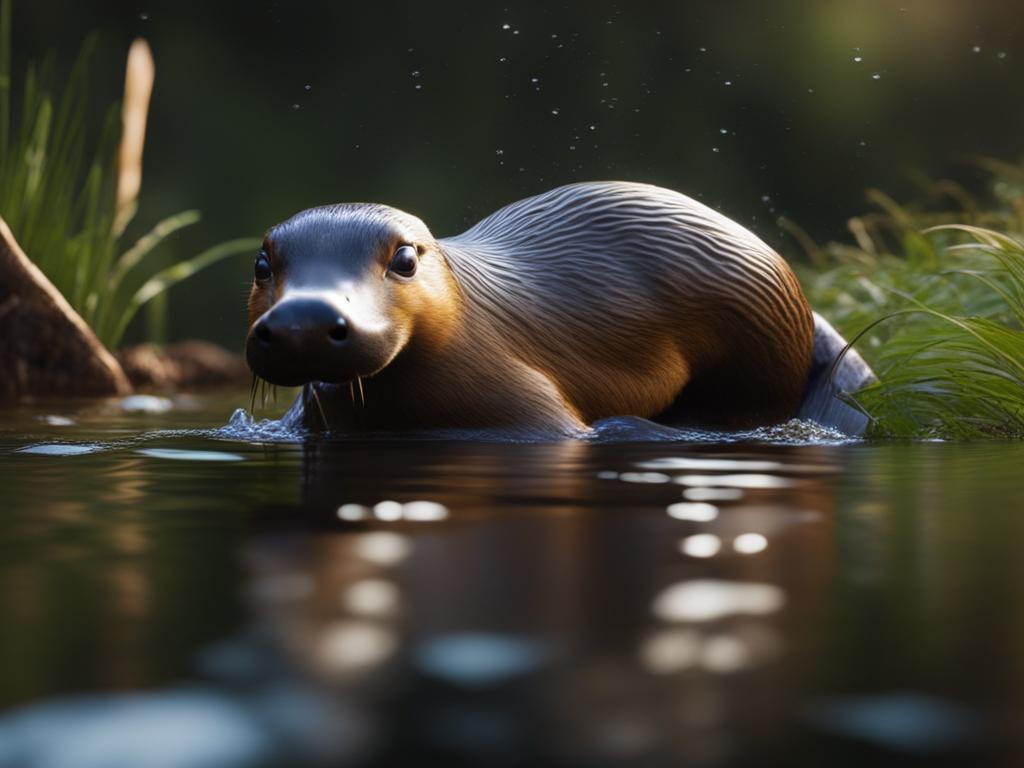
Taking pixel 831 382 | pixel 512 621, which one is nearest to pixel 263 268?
pixel 831 382

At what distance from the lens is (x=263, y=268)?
158 inches

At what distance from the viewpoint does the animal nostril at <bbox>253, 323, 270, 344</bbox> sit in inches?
135

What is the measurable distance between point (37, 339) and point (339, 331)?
10.6ft

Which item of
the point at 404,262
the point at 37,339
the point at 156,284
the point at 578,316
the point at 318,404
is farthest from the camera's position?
the point at 156,284

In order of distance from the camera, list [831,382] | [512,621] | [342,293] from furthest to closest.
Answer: [831,382] → [342,293] → [512,621]

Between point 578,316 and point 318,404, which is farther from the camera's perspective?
point 578,316

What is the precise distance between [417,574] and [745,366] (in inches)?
116

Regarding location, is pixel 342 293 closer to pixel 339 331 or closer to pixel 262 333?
pixel 339 331

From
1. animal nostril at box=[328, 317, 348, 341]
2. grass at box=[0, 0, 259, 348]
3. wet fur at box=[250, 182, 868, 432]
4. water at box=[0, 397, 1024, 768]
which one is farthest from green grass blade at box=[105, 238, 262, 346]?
water at box=[0, 397, 1024, 768]

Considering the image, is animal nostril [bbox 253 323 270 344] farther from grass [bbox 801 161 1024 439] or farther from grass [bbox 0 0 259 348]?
grass [bbox 0 0 259 348]

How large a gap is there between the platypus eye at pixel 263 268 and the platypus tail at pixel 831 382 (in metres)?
1.70

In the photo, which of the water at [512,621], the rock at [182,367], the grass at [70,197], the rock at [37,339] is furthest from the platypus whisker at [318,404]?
the rock at [182,367]

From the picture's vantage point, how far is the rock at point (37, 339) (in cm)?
628

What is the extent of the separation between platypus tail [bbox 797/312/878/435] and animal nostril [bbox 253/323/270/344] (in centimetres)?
182
